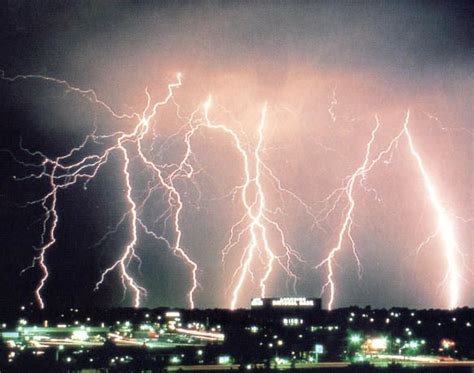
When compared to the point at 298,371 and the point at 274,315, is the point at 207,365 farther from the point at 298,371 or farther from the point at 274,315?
the point at 274,315

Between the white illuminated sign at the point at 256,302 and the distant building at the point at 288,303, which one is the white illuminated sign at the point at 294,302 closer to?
the distant building at the point at 288,303

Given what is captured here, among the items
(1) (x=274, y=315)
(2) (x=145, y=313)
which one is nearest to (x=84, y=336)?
(1) (x=274, y=315)

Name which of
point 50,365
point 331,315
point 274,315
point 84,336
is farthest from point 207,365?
point 331,315

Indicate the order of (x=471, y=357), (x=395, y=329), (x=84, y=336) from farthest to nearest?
(x=395, y=329) → (x=84, y=336) → (x=471, y=357)

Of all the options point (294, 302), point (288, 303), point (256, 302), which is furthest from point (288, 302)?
point (256, 302)

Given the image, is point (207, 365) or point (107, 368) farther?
point (207, 365)

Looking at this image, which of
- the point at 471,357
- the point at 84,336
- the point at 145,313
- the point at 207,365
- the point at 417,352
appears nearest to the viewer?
the point at 207,365

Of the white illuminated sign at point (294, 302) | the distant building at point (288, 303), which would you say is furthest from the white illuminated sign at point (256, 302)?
the white illuminated sign at point (294, 302)

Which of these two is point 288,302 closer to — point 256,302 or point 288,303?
point 288,303
